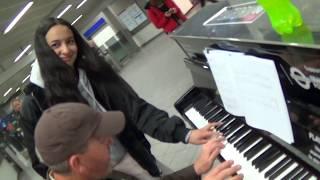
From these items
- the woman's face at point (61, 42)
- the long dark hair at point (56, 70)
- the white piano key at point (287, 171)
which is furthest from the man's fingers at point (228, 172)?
the woman's face at point (61, 42)

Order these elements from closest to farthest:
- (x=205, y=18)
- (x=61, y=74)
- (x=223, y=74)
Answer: (x=223, y=74) < (x=61, y=74) < (x=205, y=18)

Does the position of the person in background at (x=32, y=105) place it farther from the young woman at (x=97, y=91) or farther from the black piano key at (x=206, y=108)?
the black piano key at (x=206, y=108)

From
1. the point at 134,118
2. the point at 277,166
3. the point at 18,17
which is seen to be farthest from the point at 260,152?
the point at 18,17

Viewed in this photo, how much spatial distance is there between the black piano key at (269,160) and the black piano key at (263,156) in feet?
0.06

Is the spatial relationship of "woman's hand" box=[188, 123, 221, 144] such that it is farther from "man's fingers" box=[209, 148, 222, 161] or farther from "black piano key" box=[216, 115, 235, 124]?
"man's fingers" box=[209, 148, 222, 161]

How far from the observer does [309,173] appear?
157 cm

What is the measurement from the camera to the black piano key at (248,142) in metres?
1.98

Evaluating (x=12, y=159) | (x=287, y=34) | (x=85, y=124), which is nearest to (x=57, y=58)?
(x=85, y=124)

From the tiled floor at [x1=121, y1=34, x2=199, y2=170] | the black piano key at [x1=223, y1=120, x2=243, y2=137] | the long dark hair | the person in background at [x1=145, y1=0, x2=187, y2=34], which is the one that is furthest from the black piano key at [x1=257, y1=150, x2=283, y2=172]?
the person in background at [x1=145, y1=0, x2=187, y2=34]

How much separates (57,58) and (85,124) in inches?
38.7

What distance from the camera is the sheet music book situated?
1.52 metres

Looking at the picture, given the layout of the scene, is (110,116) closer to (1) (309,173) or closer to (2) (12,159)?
(1) (309,173)

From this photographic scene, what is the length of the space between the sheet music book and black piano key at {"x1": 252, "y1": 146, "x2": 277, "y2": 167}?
126 mm

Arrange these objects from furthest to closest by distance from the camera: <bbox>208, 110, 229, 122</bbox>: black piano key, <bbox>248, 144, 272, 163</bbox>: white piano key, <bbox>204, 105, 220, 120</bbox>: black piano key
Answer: <bbox>204, 105, 220, 120</bbox>: black piano key < <bbox>208, 110, 229, 122</bbox>: black piano key < <bbox>248, 144, 272, 163</bbox>: white piano key
